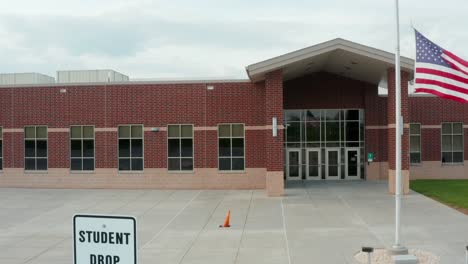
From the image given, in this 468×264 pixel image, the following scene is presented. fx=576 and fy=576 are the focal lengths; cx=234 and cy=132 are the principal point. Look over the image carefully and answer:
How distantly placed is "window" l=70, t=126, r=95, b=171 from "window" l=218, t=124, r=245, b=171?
A: 7.00 metres

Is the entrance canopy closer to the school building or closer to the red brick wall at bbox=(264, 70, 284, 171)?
the school building

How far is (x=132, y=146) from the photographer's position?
3088cm

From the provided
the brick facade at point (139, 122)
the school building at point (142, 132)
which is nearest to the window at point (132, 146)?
the school building at point (142, 132)

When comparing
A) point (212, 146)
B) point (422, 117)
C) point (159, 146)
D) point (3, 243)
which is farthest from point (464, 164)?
point (3, 243)

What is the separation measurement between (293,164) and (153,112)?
30.5ft

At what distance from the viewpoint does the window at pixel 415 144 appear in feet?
114

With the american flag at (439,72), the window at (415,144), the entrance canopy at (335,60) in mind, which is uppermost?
the entrance canopy at (335,60)

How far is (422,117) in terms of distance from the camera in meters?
34.8

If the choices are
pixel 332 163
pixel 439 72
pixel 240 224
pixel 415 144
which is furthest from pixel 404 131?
pixel 439 72

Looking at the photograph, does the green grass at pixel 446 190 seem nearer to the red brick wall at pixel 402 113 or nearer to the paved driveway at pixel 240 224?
the paved driveway at pixel 240 224

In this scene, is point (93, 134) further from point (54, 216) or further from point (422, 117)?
point (422, 117)

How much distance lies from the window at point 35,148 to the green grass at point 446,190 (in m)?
19.8

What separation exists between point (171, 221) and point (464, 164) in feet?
72.5

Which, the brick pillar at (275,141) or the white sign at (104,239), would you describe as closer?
the white sign at (104,239)
